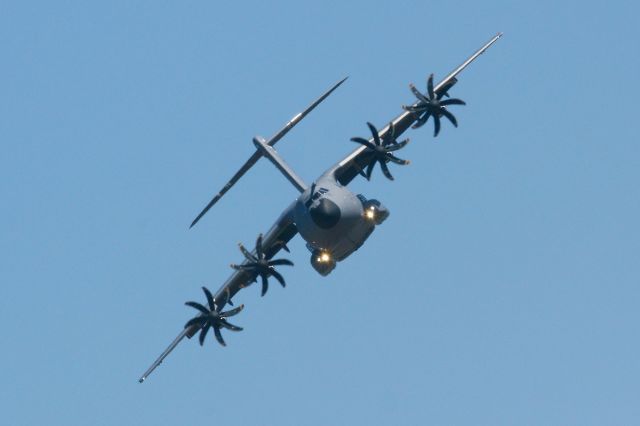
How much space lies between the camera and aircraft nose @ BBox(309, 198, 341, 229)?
71938 millimetres

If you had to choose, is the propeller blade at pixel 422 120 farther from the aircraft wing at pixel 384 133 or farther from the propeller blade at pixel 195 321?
the propeller blade at pixel 195 321

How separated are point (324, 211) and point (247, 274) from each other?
32.7 ft

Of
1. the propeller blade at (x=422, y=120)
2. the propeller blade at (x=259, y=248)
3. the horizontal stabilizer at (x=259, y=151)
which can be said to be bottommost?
the propeller blade at (x=422, y=120)

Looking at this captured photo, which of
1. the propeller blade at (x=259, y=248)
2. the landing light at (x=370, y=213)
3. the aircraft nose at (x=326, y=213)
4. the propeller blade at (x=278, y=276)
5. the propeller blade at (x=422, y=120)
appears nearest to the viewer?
the aircraft nose at (x=326, y=213)

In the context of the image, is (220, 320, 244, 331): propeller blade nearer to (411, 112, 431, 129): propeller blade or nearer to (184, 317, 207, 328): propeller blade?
(184, 317, 207, 328): propeller blade

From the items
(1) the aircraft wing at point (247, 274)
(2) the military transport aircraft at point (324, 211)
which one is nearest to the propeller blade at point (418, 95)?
(2) the military transport aircraft at point (324, 211)

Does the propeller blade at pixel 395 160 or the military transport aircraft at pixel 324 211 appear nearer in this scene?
the military transport aircraft at pixel 324 211

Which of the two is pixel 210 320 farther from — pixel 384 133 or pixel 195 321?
pixel 384 133

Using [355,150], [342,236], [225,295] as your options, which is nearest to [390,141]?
[355,150]

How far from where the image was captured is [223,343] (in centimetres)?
7969

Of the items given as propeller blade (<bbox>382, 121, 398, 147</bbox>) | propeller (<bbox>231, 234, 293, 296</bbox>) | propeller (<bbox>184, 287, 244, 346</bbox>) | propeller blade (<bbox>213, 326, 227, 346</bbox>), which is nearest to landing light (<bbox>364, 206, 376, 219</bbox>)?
propeller blade (<bbox>382, 121, 398, 147</bbox>)

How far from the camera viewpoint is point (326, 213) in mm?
71875

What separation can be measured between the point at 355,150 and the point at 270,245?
702cm

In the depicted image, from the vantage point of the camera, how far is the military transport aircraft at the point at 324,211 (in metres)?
73.0
